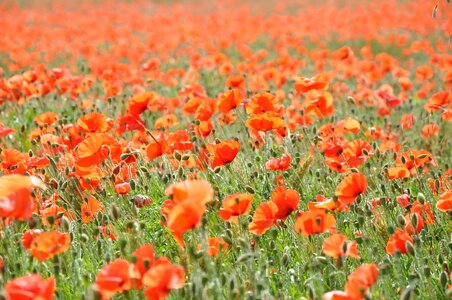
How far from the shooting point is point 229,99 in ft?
11.6

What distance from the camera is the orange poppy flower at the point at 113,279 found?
1.93 metres

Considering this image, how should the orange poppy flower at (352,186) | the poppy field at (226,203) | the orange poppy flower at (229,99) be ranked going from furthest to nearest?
the orange poppy flower at (229,99)
the orange poppy flower at (352,186)
the poppy field at (226,203)

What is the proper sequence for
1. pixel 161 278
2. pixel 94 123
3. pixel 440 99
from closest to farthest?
pixel 161 278 < pixel 94 123 < pixel 440 99

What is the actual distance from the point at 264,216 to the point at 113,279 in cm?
84

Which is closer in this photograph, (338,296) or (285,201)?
(338,296)

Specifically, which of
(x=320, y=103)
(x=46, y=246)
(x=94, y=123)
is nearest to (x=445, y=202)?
(x=320, y=103)

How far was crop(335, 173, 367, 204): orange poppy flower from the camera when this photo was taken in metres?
2.59

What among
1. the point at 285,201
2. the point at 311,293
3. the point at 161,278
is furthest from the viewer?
the point at 285,201

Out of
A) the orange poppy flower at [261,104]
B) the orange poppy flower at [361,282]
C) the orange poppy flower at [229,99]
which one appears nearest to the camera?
the orange poppy flower at [361,282]

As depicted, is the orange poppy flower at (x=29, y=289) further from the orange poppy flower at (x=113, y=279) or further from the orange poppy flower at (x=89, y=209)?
the orange poppy flower at (x=89, y=209)

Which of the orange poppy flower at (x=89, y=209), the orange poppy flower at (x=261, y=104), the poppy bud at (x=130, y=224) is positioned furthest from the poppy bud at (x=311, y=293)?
the orange poppy flower at (x=261, y=104)

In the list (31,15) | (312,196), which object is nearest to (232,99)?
(312,196)

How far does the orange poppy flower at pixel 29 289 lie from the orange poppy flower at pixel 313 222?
3.20 feet

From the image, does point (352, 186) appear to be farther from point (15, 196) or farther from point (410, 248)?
point (15, 196)
